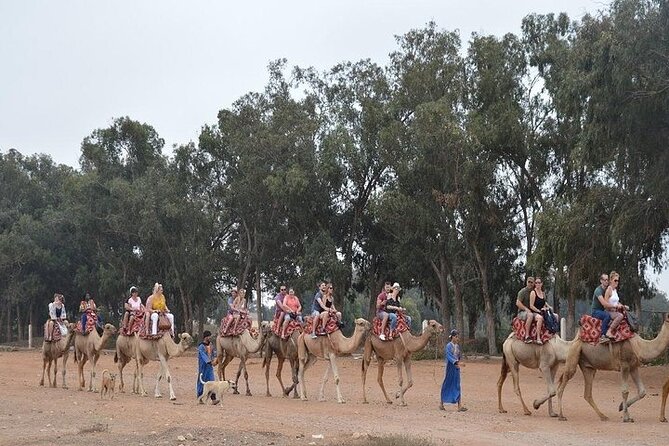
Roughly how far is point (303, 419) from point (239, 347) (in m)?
7.67

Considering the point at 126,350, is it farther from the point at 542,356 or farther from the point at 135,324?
the point at 542,356

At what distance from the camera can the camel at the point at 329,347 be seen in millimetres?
22734

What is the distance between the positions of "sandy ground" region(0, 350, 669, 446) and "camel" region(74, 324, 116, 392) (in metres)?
0.57

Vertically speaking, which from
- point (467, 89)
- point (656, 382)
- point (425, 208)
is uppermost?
point (467, 89)

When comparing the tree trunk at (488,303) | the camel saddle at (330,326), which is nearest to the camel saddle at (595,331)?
the camel saddle at (330,326)

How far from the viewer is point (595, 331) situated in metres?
19.5

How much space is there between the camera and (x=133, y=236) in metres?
59.9

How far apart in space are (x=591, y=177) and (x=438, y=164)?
25.8 feet

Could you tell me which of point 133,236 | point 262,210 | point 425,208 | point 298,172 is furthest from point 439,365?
point 133,236

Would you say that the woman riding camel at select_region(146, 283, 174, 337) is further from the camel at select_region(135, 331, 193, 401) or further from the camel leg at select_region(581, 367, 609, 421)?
the camel leg at select_region(581, 367, 609, 421)

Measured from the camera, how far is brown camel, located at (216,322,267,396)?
2530cm

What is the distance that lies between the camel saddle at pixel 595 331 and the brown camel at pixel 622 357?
116 mm

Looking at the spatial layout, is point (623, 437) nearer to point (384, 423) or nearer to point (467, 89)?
point (384, 423)

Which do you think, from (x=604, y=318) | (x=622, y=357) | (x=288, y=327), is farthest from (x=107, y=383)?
(x=622, y=357)
